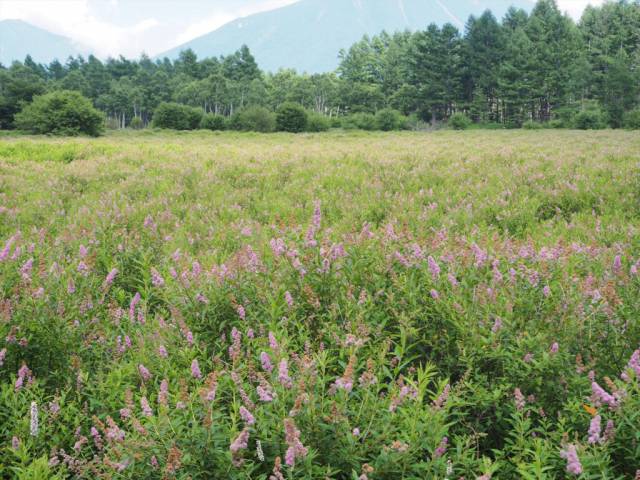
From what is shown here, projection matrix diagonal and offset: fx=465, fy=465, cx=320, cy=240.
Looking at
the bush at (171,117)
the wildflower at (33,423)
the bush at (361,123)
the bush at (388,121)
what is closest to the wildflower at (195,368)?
the wildflower at (33,423)

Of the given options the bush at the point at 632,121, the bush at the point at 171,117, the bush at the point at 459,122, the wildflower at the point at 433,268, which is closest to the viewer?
the wildflower at the point at 433,268

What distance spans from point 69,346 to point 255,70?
110350mm

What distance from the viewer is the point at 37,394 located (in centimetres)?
287

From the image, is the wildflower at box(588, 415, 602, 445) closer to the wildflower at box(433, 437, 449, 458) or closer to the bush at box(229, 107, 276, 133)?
the wildflower at box(433, 437, 449, 458)

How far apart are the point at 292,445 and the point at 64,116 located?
4597 cm

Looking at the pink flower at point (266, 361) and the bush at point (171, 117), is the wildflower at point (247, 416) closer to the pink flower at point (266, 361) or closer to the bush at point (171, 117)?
the pink flower at point (266, 361)

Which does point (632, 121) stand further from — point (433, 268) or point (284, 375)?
point (284, 375)

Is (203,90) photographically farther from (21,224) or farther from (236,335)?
(236,335)

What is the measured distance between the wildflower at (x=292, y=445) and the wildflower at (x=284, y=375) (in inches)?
15.7

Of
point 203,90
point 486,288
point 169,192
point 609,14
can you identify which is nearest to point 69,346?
point 486,288

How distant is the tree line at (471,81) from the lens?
229 ft

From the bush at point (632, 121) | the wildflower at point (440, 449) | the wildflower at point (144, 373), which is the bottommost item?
the wildflower at point (440, 449)

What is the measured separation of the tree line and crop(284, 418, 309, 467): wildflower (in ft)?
214

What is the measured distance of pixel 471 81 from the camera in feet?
273
